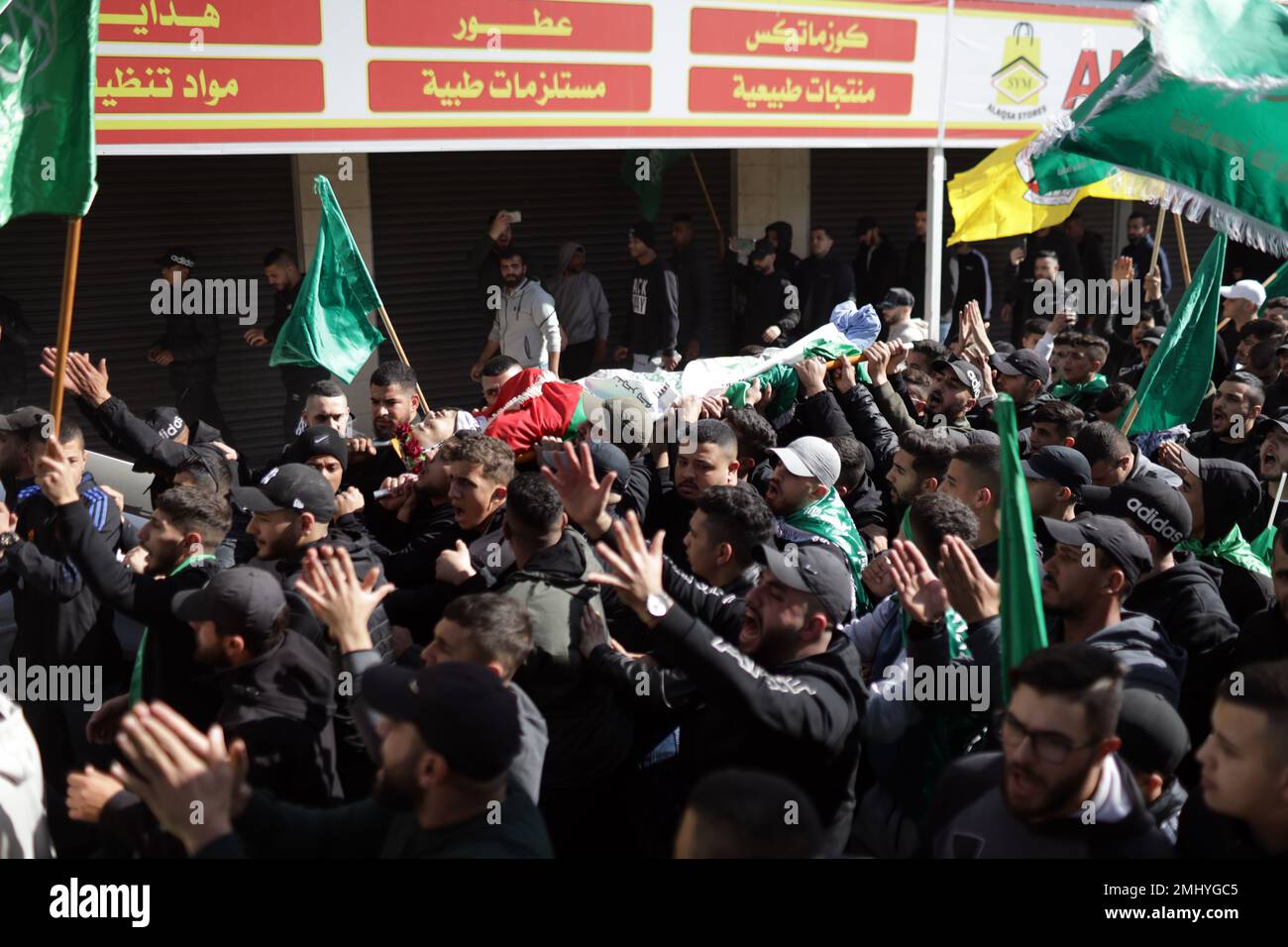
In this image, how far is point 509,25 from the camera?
8742mm

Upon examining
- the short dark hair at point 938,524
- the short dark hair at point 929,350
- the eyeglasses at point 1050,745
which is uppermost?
the short dark hair at point 929,350

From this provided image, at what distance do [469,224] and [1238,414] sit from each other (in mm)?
7152

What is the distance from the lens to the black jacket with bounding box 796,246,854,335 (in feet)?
37.8

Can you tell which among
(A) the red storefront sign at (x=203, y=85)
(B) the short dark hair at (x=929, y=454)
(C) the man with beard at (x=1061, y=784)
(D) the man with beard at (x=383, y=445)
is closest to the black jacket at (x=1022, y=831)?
(C) the man with beard at (x=1061, y=784)

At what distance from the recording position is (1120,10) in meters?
12.1

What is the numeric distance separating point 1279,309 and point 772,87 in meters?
3.99

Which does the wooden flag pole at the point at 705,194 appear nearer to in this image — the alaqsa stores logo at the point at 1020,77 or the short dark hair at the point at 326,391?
the alaqsa stores logo at the point at 1020,77

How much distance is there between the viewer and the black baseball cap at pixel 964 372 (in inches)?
254

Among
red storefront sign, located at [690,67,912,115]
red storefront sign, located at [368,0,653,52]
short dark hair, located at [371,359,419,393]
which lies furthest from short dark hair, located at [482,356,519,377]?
red storefront sign, located at [690,67,912,115]

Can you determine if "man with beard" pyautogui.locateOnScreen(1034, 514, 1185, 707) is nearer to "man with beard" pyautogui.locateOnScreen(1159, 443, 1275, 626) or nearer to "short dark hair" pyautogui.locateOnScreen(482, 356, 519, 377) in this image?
"man with beard" pyautogui.locateOnScreen(1159, 443, 1275, 626)

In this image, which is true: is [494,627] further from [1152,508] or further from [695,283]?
[695,283]

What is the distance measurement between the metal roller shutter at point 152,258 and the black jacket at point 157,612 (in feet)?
21.4

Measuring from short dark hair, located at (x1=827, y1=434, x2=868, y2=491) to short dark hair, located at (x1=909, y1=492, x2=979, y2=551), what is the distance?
1.40 m
